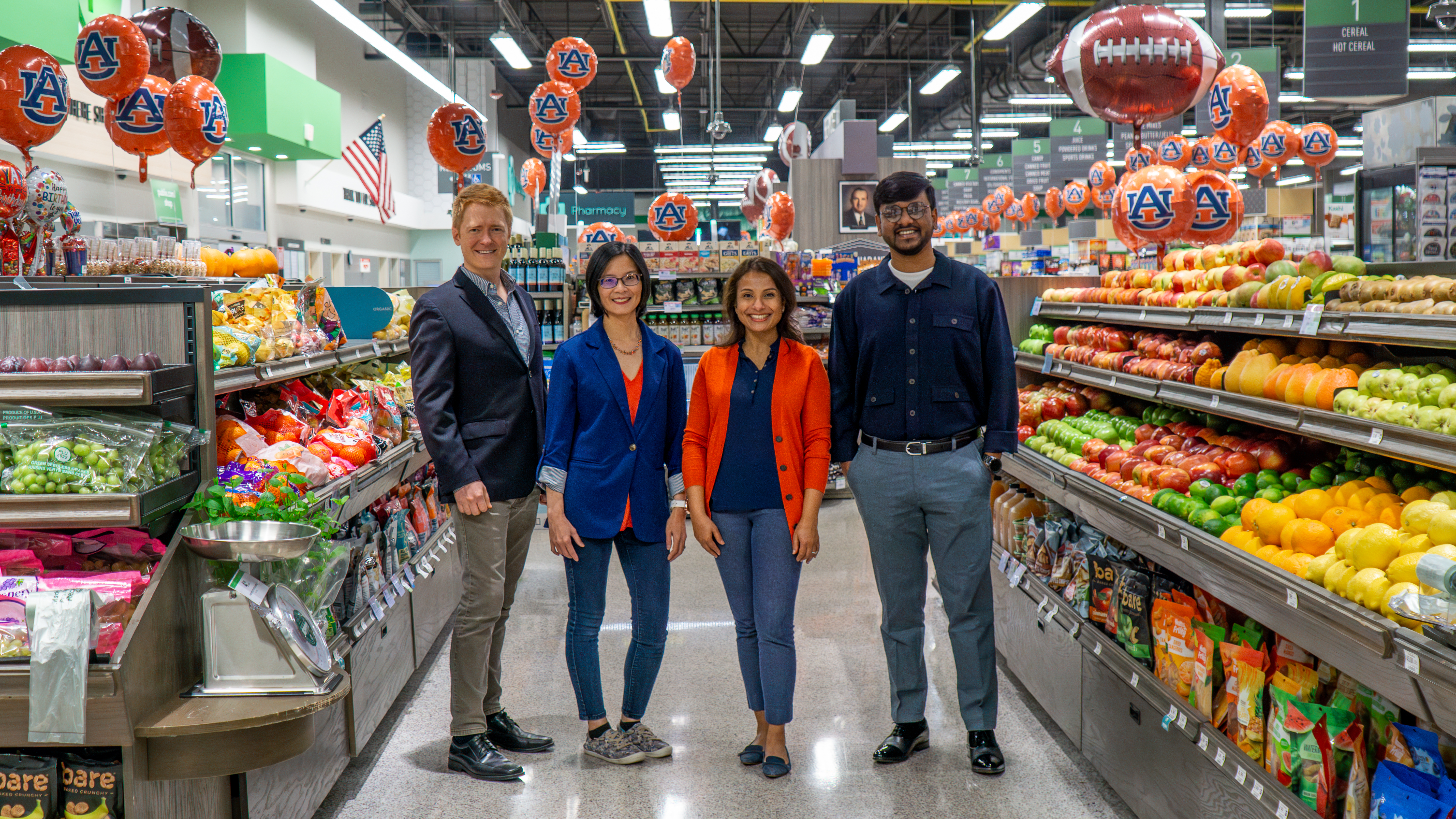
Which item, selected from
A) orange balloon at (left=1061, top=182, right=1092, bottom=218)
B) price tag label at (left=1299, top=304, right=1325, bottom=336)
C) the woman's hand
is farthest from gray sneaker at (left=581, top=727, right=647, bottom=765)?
orange balloon at (left=1061, top=182, right=1092, bottom=218)

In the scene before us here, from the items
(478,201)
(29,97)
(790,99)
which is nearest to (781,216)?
(790,99)

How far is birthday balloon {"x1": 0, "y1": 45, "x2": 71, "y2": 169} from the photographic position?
3871mm

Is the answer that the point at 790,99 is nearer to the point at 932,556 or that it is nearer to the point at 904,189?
the point at 904,189

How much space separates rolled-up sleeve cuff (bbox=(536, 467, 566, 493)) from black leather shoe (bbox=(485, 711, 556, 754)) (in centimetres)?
94

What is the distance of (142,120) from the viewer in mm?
5074

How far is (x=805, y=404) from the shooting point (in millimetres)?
3045

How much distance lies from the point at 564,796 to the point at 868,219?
994 centimetres

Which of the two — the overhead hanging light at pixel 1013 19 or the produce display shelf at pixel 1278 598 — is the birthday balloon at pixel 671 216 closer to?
the overhead hanging light at pixel 1013 19

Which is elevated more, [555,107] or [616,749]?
[555,107]

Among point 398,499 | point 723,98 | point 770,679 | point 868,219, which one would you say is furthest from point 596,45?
point 770,679

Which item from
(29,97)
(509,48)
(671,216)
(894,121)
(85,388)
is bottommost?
(85,388)

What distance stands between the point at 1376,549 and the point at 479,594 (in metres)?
2.42

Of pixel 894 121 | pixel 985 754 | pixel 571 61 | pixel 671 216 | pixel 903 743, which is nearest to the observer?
pixel 985 754

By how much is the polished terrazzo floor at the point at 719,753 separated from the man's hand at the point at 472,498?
90 cm
